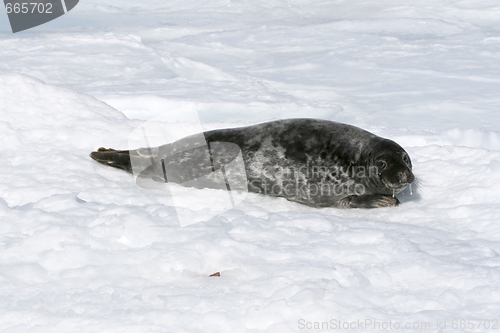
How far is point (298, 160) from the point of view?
324cm

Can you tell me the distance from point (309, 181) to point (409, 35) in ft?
22.8

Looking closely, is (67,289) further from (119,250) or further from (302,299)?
(302,299)

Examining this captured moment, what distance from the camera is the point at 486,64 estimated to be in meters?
7.12

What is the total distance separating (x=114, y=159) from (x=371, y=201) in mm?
1713

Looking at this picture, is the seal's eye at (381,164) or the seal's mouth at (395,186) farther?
the seal's eye at (381,164)

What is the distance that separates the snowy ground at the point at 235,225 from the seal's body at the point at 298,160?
7.4 inches

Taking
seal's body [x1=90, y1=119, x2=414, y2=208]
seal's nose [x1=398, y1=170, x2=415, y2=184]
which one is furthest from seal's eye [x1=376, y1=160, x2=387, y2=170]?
seal's nose [x1=398, y1=170, x2=415, y2=184]

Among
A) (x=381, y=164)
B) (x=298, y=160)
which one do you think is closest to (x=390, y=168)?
(x=381, y=164)

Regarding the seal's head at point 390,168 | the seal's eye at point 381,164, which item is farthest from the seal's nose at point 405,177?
the seal's eye at point 381,164

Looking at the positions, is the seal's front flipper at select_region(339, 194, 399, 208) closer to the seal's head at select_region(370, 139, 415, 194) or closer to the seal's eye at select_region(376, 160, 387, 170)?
the seal's head at select_region(370, 139, 415, 194)

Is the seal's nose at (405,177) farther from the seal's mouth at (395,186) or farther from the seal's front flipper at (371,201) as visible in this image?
the seal's front flipper at (371,201)

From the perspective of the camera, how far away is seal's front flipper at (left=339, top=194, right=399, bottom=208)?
9.84 feet

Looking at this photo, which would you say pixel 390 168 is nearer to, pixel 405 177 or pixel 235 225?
pixel 405 177

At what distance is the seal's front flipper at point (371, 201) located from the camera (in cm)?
300
